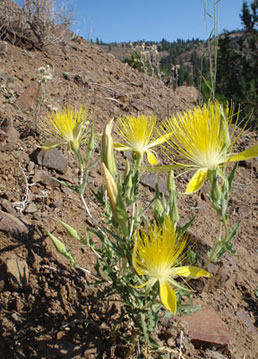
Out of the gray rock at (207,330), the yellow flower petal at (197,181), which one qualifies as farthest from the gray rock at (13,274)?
the yellow flower petal at (197,181)

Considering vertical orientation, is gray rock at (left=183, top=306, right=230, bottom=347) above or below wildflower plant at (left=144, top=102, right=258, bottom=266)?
below

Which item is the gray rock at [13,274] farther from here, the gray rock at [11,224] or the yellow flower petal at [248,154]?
the yellow flower petal at [248,154]

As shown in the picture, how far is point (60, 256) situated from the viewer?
1.82 m

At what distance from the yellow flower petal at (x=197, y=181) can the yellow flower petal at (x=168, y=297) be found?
0.33 m

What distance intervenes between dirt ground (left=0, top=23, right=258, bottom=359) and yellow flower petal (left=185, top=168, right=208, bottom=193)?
2.00 feet

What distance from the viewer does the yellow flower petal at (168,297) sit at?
105cm

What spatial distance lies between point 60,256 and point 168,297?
2.90 feet

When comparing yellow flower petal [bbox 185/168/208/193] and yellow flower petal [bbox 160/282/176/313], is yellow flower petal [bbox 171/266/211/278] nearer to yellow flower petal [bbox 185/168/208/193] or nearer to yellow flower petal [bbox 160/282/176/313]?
yellow flower petal [bbox 160/282/176/313]

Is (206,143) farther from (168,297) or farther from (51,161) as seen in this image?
(51,161)

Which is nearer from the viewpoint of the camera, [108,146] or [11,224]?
[108,146]

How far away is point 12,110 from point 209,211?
1898 mm

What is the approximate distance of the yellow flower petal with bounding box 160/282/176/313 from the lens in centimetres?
105

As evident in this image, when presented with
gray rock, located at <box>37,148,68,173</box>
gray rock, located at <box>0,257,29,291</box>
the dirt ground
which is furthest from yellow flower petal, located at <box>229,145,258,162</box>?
gray rock, located at <box>37,148,68,173</box>

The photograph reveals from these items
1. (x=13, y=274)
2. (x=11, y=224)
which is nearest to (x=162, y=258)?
(x=13, y=274)
